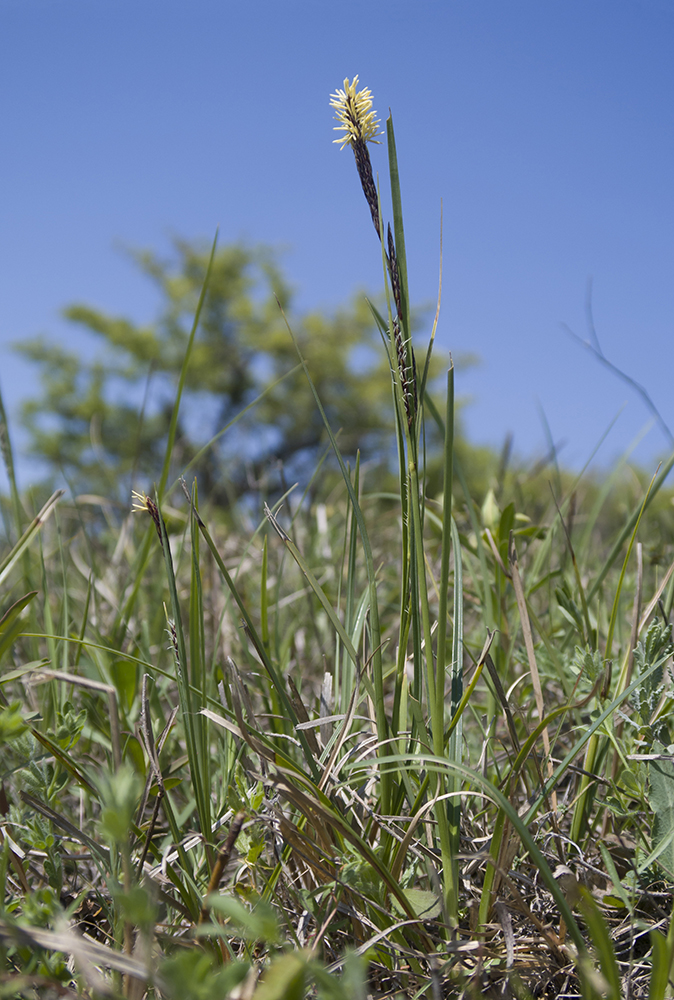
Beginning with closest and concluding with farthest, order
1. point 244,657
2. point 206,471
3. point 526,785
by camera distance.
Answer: point 526,785, point 244,657, point 206,471

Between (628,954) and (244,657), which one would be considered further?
(244,657)

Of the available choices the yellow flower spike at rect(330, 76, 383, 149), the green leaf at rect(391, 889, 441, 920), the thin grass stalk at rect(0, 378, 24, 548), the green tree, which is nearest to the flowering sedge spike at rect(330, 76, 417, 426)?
the yellow flower spike at rect(330, 76, 383, 149)

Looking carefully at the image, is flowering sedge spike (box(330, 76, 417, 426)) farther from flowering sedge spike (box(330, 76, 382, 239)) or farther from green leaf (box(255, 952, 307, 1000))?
green leaf (box(255, 952, 307, 1000))

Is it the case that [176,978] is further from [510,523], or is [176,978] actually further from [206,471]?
[206,471]

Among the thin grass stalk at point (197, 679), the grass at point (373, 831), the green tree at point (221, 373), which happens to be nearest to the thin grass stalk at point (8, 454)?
the grass at point (373, 831)

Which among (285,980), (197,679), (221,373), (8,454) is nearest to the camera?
(285,980)

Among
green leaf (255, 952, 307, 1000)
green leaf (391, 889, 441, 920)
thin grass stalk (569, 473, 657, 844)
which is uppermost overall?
thin grass stalk (569, 473, 657, 844)

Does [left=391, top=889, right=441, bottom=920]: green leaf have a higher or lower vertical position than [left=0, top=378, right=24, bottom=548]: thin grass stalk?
lower

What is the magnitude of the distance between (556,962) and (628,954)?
0.21ft

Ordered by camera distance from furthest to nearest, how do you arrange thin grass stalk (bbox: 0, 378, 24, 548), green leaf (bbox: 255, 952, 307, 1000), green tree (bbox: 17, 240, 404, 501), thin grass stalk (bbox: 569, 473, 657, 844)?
green tree (bbox: 17, 240, 404, 501)
thin grass stalk (bbox: 0, 378, 24, 548)
thin grass stalk (bbox: 569, 473, 657, 844)
green leaf (bbox: 255, 952, 307, 1000)

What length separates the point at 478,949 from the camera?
410mm

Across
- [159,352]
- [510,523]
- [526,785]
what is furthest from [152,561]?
[159,352]

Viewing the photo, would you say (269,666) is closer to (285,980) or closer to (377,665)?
(377,665)

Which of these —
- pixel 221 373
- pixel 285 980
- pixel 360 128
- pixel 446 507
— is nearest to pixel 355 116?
pixel 360 128
